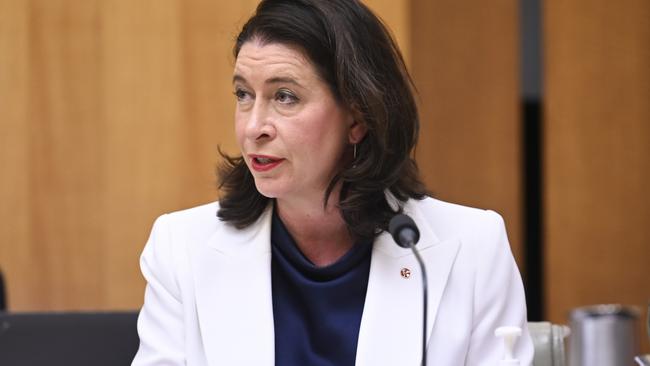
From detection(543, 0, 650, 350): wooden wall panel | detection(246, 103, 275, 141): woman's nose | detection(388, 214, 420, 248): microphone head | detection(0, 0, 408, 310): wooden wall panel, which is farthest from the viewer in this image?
detection(543, 0, 650, 350): wooden wall panel

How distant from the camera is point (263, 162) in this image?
8.79ft

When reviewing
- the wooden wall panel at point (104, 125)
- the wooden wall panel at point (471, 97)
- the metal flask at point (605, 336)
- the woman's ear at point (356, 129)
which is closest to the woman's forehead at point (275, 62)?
the woman's ear at point (356, 129)

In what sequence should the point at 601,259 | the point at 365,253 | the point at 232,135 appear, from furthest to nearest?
the point at 601,259 < the point at 232,135 < the point at 365,253

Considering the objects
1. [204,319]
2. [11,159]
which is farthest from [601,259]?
[204,319]

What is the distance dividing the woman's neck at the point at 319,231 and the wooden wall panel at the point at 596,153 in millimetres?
2664

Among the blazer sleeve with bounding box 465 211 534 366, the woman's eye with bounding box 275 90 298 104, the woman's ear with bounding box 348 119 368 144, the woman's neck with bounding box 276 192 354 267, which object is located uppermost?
the woman's eye with bounding box 275 90 298 104

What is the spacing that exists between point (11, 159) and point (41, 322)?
211cm

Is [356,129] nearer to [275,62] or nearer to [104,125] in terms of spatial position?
[275,62]

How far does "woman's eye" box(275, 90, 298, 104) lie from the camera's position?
2.67 m

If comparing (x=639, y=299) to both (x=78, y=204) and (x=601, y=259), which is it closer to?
(x=601, y=259)

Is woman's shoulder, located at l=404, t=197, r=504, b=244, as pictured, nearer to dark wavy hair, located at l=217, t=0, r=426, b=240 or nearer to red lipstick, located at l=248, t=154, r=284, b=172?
dark wavy hair, located at l=217, t=0, r=426, b=240

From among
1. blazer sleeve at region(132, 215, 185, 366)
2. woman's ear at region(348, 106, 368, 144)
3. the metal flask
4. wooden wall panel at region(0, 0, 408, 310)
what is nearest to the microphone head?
the metal flask

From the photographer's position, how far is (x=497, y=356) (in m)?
2.67

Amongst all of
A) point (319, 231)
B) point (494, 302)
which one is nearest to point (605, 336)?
point (494, 302)
